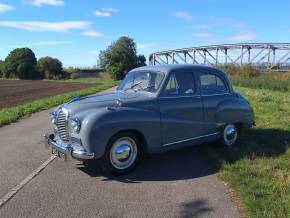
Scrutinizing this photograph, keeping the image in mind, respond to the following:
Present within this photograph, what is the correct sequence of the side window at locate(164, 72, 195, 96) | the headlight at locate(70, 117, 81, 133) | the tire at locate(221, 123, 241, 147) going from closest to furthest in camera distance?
the headlight at locate(70, 117, 81, 133)
the side window at locate(164, 72, 195, 96)
the tire at locate(221, 123, 241, 147)

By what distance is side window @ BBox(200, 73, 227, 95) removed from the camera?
781 cm

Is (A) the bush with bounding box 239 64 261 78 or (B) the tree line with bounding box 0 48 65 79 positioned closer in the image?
(A) the bush with bounding box 239 64 261 78

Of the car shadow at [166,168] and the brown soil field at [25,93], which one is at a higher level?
the car shadow at [166,168]

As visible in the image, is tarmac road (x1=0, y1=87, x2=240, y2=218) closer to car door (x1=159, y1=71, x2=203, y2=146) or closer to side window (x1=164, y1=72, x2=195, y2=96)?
car door (x1=159, y1=71, x2=203, y2=146)

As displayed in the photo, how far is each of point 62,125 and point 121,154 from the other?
1096 mm

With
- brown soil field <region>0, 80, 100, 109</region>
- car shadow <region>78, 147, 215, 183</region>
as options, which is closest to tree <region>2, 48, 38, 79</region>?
brown soil field <region>0, 80, 100, 109</region>

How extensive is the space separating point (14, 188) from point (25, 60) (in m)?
115

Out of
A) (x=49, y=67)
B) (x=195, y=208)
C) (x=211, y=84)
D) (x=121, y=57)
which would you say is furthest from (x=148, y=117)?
(x=49, y=67)

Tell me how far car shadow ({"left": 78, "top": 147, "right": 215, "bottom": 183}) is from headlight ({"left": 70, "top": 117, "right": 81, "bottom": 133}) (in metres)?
0.83

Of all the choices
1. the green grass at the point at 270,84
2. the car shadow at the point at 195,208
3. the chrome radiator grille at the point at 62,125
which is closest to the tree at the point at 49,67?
the green grass at the point at 270,84

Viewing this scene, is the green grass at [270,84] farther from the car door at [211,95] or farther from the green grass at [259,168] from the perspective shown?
the car door at [211,95]

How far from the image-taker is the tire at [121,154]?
638cm

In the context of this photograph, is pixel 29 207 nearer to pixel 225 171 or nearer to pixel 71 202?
pixel 71 202

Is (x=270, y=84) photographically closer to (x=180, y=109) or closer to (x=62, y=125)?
(x=180, y=109)
